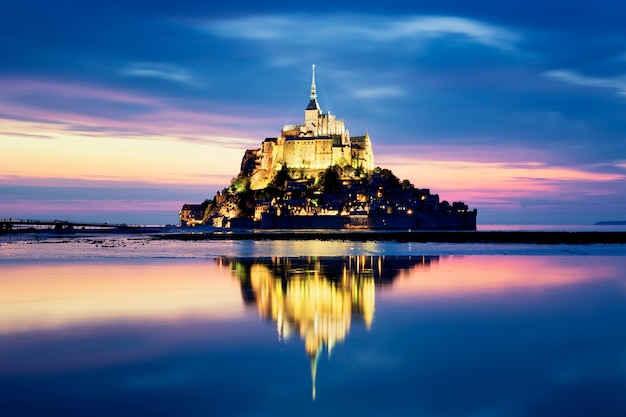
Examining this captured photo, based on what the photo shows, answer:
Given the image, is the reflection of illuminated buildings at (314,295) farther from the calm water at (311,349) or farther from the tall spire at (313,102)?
the tall spire at (313,102)

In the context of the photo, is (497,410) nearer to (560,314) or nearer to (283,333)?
(283,333)

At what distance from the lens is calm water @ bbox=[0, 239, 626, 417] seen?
318 inches

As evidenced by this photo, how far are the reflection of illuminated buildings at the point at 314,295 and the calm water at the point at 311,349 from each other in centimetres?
6

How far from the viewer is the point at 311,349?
35.7ft

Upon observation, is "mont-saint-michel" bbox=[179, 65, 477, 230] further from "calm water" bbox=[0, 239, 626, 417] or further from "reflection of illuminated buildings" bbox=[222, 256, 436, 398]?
"calm water" bbox=[0, 239, 626, 417]

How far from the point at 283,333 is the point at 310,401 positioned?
4.16 meters

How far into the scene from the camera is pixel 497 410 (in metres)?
7.79

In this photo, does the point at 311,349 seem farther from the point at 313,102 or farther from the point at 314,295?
the point at 313,102

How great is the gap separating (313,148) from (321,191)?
9.15 m

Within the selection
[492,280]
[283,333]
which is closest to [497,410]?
[283,333]

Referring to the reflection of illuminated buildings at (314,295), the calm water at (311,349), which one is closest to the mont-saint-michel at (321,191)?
the reflection of illuminated buildings at (314,295)

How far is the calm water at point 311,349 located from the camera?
808 cm

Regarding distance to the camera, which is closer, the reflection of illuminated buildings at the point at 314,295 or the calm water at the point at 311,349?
the calm water at the point at 311,349

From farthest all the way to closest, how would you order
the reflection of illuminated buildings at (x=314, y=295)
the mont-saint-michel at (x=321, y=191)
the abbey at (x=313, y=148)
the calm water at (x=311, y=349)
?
the abbey at (x=313, y=148) → the mont-saint-michel at (x=321, y=191) → the reflection of illuminated buildings at (x=314, y=295) → the calm water at (x=311, y=349)
